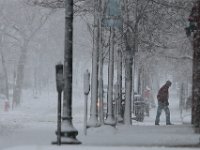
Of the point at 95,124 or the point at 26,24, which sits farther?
the point at 26,24

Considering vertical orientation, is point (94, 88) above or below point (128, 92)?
above

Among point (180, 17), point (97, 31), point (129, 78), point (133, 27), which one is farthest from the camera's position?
point (180, 17)

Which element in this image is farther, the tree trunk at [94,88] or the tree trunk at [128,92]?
the tree trunk at [128,92]

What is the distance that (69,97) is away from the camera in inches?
463

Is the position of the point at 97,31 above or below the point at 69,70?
above

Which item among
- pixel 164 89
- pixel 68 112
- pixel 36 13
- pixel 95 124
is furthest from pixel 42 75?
pixel 68 112

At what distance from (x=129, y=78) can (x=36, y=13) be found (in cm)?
4094

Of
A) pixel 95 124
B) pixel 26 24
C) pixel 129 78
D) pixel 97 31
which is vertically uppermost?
pixel 26 24

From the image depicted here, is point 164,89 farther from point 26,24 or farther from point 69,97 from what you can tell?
point 26,24

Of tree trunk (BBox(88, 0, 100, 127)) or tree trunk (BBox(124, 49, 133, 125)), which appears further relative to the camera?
tree trunk (BBox(124, 49, 133, 125))

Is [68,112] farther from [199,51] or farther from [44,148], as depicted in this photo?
[199,51]

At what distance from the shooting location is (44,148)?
10484mm

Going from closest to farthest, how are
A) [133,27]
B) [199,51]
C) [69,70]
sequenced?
[69,70], [199,51], [133,27]

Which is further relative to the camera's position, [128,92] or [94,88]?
[128,92]
